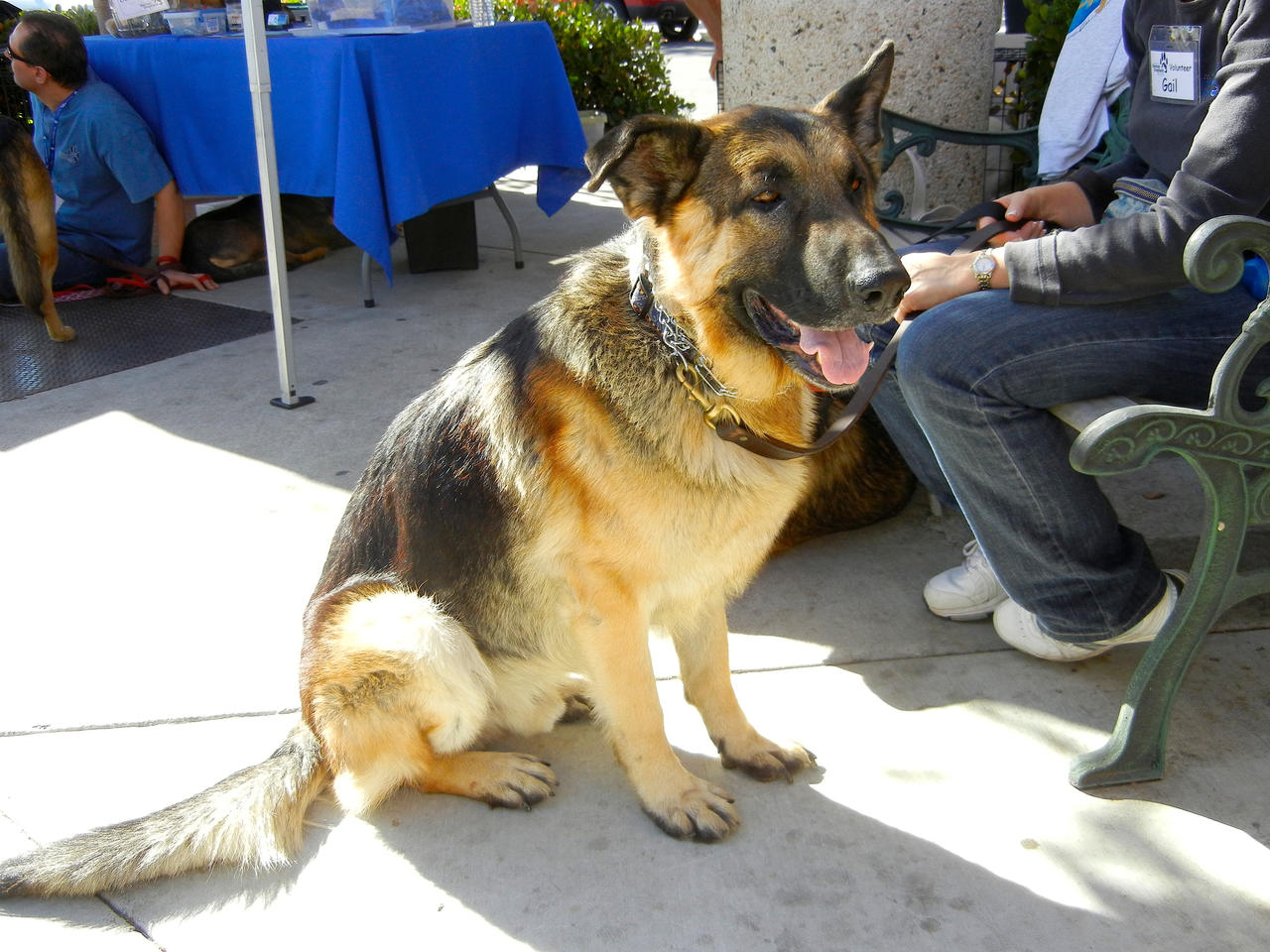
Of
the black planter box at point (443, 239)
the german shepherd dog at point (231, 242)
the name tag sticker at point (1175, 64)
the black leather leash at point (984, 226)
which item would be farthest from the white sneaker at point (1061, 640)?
the german shepherd dog at point (231, 242)

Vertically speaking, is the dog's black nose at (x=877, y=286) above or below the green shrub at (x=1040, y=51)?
below

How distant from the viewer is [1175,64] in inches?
95.1

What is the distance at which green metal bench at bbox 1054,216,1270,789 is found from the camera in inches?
73.8

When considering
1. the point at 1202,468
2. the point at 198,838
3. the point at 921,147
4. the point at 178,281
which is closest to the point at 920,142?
the point at 921,147

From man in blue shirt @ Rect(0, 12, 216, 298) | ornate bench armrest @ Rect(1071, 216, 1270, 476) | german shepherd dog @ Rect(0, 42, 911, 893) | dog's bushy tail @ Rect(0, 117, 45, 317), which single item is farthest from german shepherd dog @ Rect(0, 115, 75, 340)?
ornate bench armrest @ Rect(1071, 216, 1270, 476)

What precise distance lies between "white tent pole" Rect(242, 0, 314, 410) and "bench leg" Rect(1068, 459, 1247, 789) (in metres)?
3.69

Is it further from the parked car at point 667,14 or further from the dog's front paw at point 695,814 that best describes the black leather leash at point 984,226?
the parked car at point 667,14

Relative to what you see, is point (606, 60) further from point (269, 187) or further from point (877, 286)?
point (877, 286)

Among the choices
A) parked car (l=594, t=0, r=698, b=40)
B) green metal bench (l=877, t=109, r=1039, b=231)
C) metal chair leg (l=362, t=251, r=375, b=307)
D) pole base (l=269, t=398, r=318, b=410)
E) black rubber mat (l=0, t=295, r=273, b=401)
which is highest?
parked car (l=594, t=0, r=698, b=40)

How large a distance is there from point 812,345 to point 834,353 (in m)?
0.05

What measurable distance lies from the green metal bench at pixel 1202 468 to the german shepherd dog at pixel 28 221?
5.28 meters

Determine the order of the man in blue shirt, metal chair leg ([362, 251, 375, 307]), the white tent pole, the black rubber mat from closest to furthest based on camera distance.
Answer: the white tent pole
the black rubber mat
the man in blue shirt
metal chair leg ([362, 251, 375, 307])

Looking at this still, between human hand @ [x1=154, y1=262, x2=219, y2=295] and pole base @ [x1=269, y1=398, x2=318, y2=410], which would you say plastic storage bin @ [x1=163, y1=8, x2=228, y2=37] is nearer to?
human hand @ [x1=154, y1=262, x2=219, y2=295]

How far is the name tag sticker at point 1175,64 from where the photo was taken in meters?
2.35
